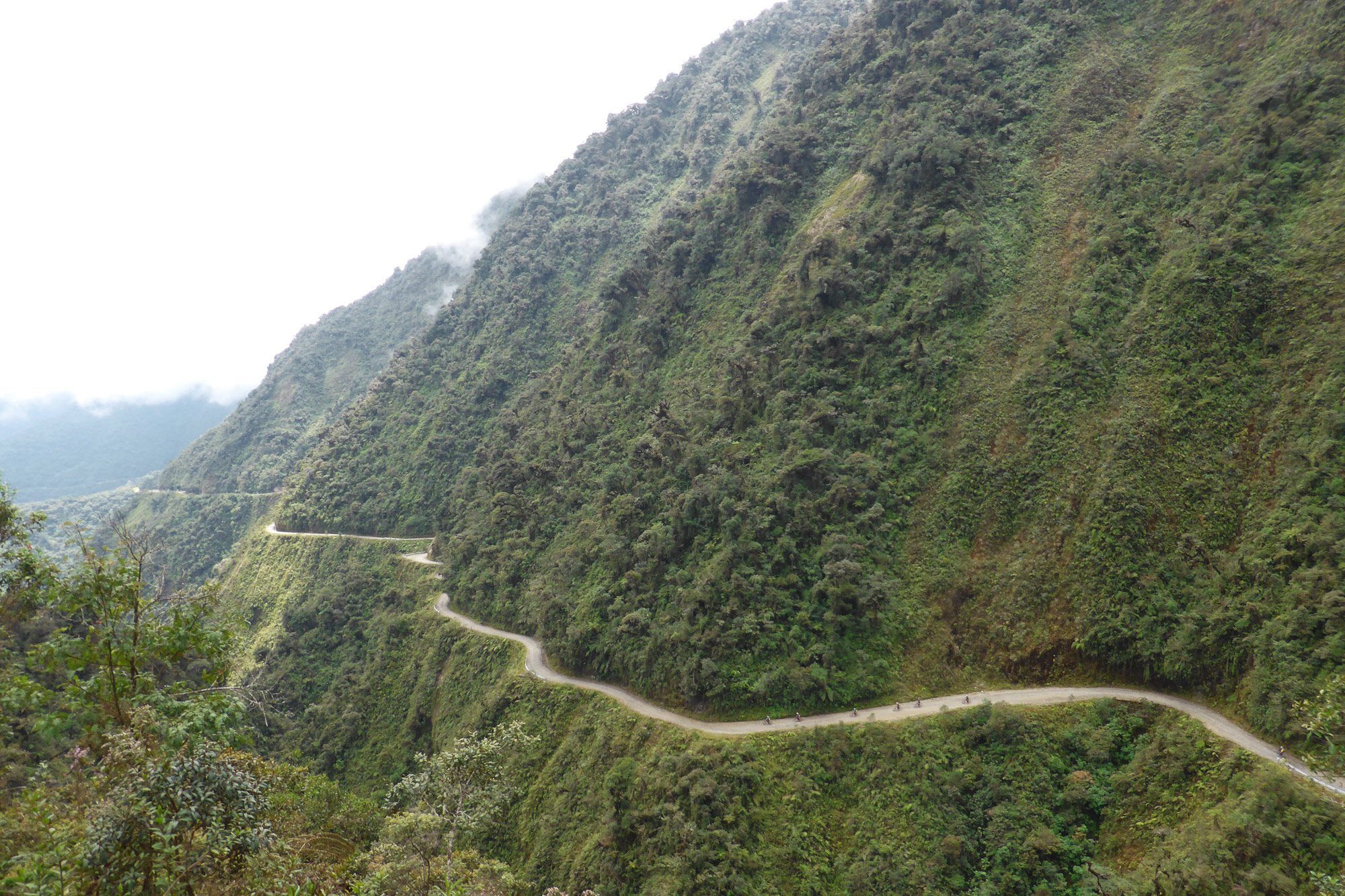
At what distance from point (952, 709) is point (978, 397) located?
65.5ft

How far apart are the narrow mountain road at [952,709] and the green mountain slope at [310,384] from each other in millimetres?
90265

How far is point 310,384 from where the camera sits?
130 metres

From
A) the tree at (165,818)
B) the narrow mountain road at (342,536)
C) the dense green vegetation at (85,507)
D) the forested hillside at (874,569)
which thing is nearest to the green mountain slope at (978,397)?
the forested hillside at (874,569)

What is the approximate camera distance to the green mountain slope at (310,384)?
11112 cm

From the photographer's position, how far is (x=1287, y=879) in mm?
18203

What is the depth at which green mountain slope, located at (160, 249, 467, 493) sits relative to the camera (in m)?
111

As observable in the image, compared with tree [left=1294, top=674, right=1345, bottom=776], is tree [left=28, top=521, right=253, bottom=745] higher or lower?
higher

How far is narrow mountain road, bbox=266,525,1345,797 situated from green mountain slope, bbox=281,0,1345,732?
102 centimetres

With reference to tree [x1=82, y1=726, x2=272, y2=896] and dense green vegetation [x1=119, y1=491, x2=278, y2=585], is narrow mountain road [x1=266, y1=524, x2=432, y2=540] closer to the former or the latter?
dense green vegetation [x1=119, y1=491, x2=278, y2=585]

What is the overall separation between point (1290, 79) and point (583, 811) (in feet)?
199

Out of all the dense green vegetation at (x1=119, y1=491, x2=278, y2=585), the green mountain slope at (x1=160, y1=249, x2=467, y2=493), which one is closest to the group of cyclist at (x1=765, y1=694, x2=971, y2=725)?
the dense green vegetation at (x1=119, y1=491, x2=278, y2=585)

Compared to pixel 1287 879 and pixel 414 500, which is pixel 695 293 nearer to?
pixel 414 500

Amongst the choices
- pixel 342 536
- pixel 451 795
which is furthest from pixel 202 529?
pixel 451 795

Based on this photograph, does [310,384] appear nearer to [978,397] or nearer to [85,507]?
[85,507]
